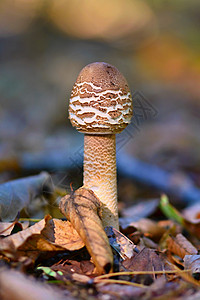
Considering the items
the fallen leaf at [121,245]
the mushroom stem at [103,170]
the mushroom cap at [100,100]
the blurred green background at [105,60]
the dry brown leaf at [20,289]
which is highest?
the blurred green background at [105,60]

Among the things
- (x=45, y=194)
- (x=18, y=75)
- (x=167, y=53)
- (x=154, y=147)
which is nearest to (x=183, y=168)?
(x=154, y=147)

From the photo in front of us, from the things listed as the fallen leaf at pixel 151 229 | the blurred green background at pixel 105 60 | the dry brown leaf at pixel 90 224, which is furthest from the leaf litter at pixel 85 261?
the blurred green background at pixel 105 60

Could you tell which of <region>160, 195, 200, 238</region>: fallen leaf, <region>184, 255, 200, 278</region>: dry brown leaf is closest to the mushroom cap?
<region>184, 255, 200, 278</region>: dry brown leaf

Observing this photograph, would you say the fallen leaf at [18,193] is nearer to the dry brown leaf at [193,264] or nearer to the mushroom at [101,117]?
the mushroom at [101,117]

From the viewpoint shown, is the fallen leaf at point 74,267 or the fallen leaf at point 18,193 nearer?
the fallen leaf at point 74,267

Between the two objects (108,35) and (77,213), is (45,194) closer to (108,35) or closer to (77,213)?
(77,213)

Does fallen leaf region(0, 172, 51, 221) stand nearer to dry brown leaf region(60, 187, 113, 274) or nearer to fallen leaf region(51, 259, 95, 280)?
dry brown leaf region(60, 187, 113, 274)

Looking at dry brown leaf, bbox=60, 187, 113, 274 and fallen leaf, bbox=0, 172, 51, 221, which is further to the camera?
fallen leaf, bbox=0, 172, 51, 221
